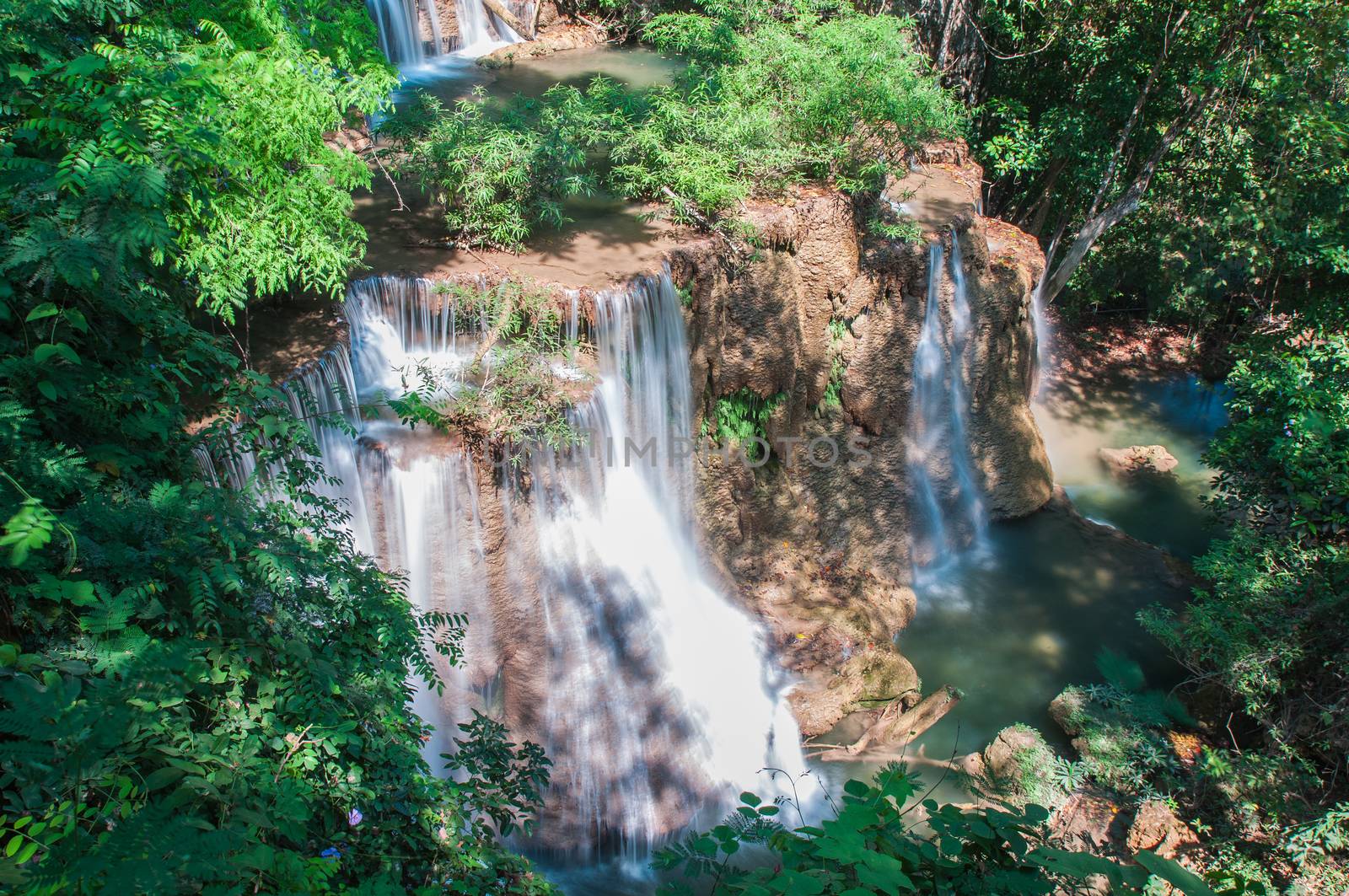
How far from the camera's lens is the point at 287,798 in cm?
316

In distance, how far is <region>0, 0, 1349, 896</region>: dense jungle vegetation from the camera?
300cm

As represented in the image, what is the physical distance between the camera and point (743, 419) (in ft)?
30.7

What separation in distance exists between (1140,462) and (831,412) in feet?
19.5

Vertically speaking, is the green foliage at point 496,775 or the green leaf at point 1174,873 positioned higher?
the green leaf at point 1174,873

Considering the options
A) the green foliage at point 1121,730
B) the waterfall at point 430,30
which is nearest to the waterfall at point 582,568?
the green foliage at point 1121,730

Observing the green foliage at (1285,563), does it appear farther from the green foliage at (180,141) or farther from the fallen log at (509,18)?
the fallen log at (509,18)

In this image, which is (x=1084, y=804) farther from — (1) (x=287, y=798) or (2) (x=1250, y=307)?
(2) (x=1250, y=307)

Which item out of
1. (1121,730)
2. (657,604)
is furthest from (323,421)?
(1121,730)

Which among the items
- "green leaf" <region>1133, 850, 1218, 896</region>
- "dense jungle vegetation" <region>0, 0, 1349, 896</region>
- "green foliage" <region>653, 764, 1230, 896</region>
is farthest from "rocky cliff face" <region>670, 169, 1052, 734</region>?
"green leaf" <region>1133, 850, 1218, 896</region>

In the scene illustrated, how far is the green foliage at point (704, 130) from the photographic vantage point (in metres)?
8.17

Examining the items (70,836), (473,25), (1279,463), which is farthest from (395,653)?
(473,25)

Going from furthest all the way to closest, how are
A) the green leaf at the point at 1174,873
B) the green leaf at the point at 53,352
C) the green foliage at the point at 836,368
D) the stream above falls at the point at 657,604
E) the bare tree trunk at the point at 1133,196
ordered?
the bare tree trunk at the point at 1133,196, the green foliage at the point at 836,368, the stream above falls at the point at 657,604, the green leaf at the point at 53,352, the green leaf at the point at 1174,873

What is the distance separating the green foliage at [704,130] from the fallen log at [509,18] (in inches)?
181

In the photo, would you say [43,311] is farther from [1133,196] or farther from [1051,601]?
[1133,196]
